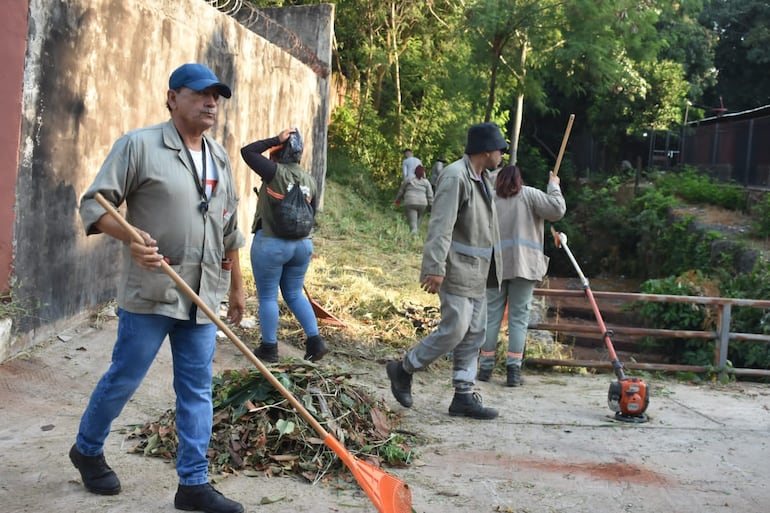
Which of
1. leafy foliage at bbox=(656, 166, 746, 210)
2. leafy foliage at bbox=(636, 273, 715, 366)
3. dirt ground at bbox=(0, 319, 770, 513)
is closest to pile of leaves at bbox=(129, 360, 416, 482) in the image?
dirt ground at bbox=(0, 319, 770, 513)

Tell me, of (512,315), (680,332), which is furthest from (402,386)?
(680,332)

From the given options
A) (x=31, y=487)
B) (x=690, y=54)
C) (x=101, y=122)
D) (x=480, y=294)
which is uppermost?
(x=690, y=54)

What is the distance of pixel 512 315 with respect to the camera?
747cm

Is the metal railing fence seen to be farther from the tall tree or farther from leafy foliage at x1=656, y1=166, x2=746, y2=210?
the tall tree

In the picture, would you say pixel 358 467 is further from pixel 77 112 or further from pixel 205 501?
pixel 77 112

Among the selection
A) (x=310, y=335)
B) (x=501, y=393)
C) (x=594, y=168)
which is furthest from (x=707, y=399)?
(x=594, y=168)

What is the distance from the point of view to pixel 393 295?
31.8 feet

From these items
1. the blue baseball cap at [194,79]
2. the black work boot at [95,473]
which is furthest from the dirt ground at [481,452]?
the blue baseball cap at [194,79]

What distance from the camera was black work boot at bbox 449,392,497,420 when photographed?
20.0 feet

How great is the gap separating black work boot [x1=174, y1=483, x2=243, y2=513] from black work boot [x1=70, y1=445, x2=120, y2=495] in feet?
1.21

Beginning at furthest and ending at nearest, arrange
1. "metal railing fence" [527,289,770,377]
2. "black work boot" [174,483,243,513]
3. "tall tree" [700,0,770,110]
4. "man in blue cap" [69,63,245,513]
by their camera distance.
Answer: "tall tree" [700,0,770,110], "metal railing fence" [527,289,770,377], "black work boot" [174,483,243,513], "man in blue cap" [69,63,245,513]

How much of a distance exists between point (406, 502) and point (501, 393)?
329cm

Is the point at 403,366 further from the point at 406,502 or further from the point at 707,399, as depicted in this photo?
the point at 707,399

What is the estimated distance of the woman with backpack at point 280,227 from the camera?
652 centimetres
